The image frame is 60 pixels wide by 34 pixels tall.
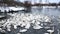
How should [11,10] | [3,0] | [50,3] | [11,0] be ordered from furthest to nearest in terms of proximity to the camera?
[50,3] → [11,0] → [3,0] → [11,10]

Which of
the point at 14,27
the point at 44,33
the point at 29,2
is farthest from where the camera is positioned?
the point at 29,2

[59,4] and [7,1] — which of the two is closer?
[7,1]

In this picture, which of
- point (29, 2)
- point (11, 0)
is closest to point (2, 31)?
point (11, 0)

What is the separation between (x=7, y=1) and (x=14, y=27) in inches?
211

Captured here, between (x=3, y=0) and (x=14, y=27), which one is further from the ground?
(x=3, y=0)

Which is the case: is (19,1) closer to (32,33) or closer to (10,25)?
(10,25)

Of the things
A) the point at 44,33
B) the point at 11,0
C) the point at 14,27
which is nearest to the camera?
the point at 44,33

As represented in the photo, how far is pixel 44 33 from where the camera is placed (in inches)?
112

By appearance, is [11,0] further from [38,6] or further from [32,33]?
[32,33]

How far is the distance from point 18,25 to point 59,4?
1039 cm

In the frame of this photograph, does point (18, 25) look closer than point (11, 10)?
Yes

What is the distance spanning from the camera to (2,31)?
9.68ft

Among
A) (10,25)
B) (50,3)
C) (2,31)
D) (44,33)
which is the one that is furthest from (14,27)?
(50,3)

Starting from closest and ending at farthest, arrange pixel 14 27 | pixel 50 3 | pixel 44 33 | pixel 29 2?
pixel 44 33, pixel 14 27, pixel 29 2, pixel 50 3
